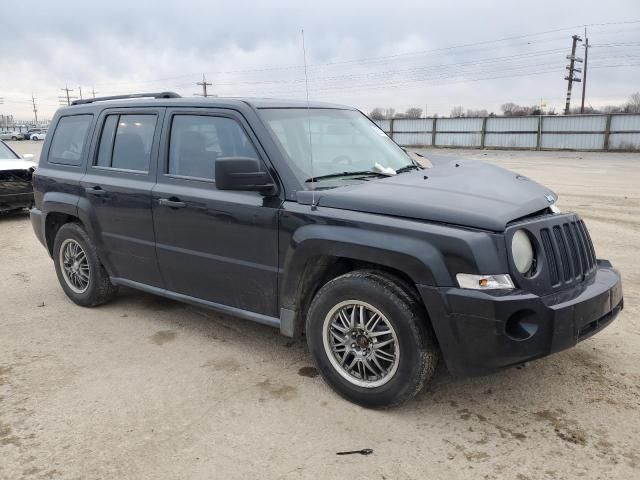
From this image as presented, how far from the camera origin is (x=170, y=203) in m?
4.17

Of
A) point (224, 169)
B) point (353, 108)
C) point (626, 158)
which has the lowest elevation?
point (626, 158)

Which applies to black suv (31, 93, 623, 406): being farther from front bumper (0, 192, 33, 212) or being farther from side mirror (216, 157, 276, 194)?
front bumper (0, 192, 33, 212)

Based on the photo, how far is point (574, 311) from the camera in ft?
9.75

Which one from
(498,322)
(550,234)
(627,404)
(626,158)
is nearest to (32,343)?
(498,322)

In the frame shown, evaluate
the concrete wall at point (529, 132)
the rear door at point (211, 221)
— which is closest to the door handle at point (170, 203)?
the rear door at point (211, 221)

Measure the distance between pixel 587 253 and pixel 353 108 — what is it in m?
2.34

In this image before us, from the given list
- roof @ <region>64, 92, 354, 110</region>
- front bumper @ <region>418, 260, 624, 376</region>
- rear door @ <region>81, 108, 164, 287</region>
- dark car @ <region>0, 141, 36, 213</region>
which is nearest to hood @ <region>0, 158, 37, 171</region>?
dark car @ <region>0, 141, 36, 213</region>

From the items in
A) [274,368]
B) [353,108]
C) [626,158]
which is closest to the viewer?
[274,368]

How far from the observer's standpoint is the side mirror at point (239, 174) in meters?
3.46

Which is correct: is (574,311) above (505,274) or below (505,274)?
below

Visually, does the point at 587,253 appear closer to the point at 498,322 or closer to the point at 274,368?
the point at 498,322

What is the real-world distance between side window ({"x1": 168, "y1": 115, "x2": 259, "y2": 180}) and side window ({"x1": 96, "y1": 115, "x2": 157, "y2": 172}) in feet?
0.99

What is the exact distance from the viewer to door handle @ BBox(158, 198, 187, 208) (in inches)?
162

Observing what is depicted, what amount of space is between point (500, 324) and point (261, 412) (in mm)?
1505
